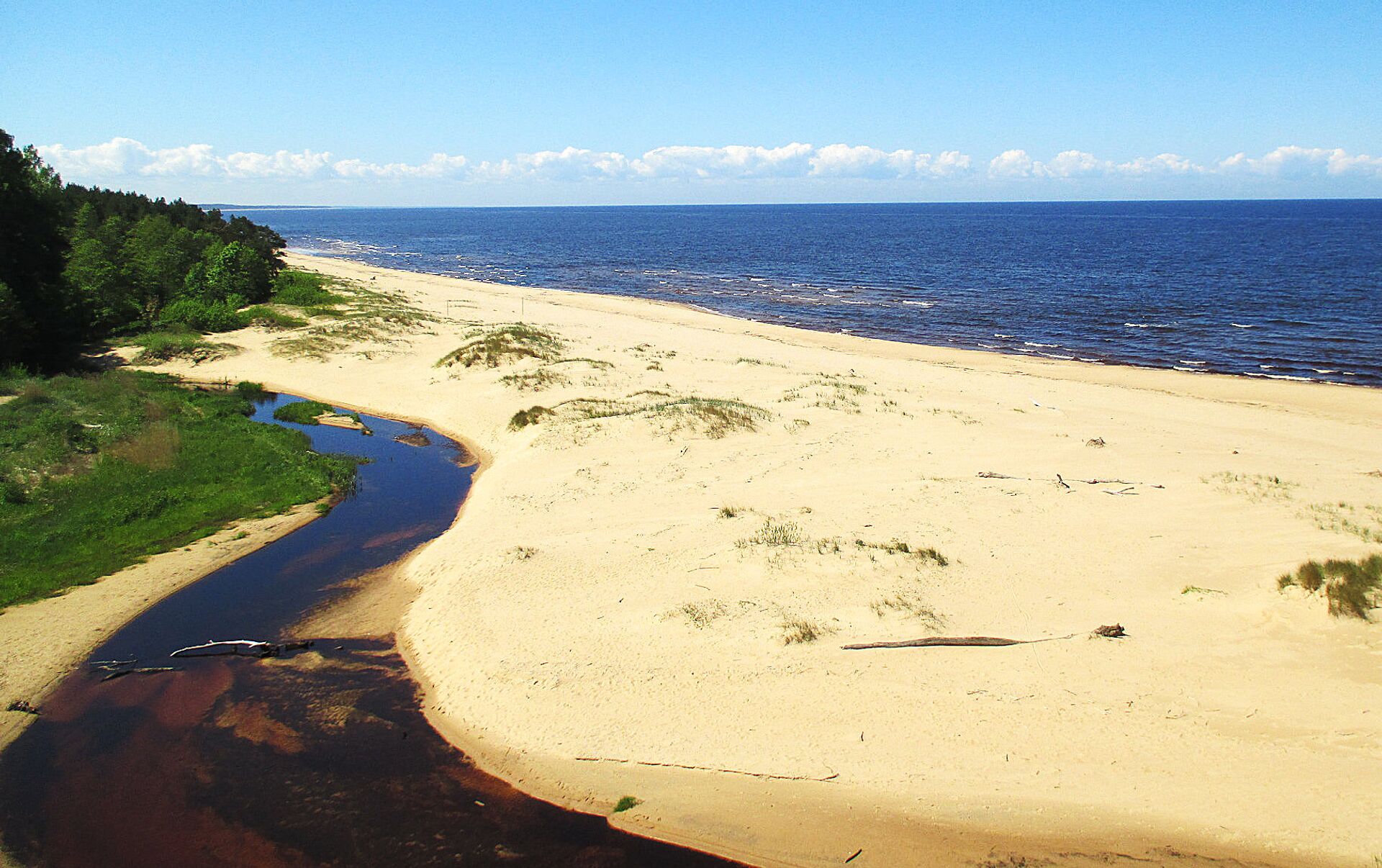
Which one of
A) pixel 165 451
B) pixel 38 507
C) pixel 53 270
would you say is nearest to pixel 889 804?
pixel 38 507

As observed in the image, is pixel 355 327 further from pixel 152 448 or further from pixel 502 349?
pixel 152 448

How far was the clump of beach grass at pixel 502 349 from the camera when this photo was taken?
34625 millimetres

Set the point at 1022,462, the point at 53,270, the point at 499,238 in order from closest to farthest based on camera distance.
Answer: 1. the point at 1022,462
2. the point at 53,270
3. the point at 499,238

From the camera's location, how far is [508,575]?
1565cm

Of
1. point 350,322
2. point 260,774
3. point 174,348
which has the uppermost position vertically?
point 350,322

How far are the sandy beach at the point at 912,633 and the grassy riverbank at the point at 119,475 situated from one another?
60.9 inches

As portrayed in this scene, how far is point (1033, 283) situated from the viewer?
75.9 m

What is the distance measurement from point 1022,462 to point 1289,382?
972 inches

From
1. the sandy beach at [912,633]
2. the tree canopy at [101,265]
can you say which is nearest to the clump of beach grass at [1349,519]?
the sandy beach at [912,633]

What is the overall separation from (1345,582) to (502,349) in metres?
31.2

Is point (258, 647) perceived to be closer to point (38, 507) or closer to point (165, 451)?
point (38, 507)

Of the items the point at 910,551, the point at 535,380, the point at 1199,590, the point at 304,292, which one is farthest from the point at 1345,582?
the point at 304,292

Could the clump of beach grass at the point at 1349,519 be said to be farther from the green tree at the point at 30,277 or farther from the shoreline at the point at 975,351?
the green tree at the point at 30,277

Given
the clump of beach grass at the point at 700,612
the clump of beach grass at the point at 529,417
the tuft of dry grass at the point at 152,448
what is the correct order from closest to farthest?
the clump of beach grass at the point at 700,612 < the tuft of dry grass at the point at 152,448 < the clump of beach grass at the point at 529,417
